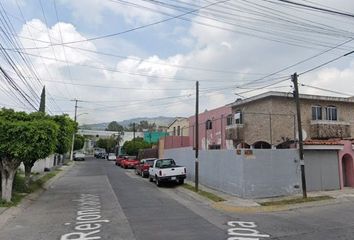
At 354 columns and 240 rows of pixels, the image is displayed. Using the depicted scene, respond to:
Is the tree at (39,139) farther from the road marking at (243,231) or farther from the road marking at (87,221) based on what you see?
the road marking at (243,231)

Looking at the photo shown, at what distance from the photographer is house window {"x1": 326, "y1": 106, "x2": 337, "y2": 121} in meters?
31.7

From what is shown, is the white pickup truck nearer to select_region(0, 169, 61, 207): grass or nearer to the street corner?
select_region(0, 169, 61, 207): grass

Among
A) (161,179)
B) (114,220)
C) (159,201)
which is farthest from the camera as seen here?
(161,179)

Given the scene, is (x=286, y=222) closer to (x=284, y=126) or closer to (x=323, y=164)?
(x=323, y=164)

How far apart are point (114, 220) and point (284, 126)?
Answer: 19393 millimetres

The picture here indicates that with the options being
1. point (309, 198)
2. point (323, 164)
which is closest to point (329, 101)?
point (323, 164)

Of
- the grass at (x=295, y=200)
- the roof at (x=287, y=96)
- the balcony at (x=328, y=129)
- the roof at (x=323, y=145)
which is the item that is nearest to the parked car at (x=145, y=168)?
the roof at (x=287, y=96)

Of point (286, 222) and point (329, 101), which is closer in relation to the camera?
point (286, 222)

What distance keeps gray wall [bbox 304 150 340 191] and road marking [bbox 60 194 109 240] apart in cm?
1146

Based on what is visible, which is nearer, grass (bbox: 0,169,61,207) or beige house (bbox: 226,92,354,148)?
grass (bbox: 0,169,61,207)

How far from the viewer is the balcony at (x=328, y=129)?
100ft

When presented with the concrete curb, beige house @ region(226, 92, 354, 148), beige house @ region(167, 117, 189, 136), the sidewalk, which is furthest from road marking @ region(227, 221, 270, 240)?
beige house @ region(167, 117, 189, 136)

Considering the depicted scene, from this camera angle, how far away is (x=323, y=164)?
22.6 m

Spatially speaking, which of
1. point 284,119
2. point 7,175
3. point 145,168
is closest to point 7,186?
point 7,175
